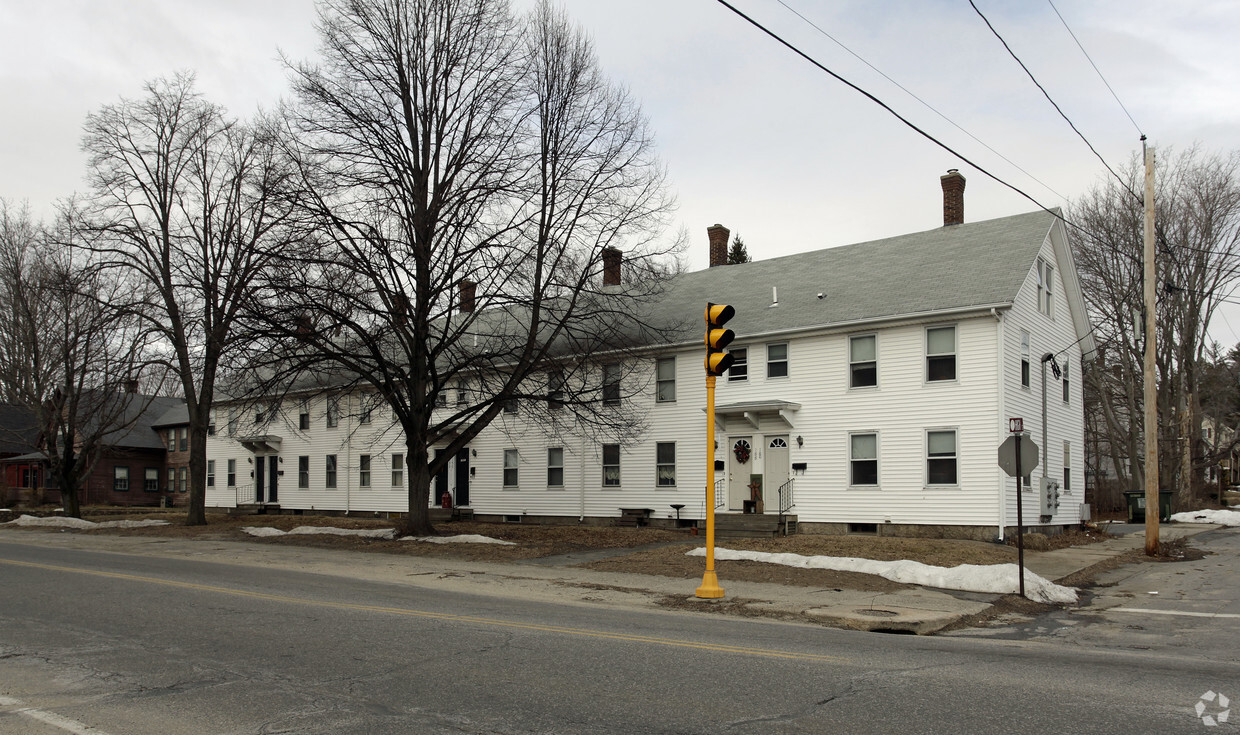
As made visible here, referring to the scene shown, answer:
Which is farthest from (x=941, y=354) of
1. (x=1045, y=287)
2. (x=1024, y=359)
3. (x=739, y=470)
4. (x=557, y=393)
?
(x=557, y=393)

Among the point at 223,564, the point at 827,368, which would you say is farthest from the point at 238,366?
the point at 827,368

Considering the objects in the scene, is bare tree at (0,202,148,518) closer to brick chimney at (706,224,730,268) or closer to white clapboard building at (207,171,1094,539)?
white clapboard building at (207,171,1094,539)

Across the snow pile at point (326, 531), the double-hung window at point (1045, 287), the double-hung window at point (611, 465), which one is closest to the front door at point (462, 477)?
the double-hung window at point (611, 465)

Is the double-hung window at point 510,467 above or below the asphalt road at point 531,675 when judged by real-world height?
above

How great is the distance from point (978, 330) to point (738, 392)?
286 inches

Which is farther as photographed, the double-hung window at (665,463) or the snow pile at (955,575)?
the double-hung window at (665,463)

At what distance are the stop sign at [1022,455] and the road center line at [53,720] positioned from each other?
12090mm

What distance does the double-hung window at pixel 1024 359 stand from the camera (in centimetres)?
2469

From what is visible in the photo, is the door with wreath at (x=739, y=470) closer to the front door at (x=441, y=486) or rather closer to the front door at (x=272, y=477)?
the front door at (x=441, y=486)

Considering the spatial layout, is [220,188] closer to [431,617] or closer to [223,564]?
[223,564]

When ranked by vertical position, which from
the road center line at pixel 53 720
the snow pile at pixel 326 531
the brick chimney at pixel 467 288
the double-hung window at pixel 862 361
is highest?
the brick chimney at pixel 467 288

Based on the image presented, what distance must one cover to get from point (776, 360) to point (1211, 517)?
79.2ft

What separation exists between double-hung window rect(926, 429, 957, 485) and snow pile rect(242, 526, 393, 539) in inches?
575

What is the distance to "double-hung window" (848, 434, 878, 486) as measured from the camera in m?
24.6
